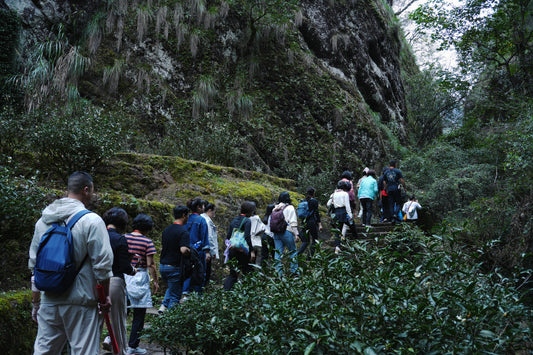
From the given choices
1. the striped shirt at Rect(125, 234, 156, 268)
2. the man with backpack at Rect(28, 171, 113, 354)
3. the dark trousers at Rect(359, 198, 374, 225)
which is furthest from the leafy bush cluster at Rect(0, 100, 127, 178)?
the dark trousers at Rect(359, 198, 374, 225)

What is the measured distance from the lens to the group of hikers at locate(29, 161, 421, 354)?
9.67ft

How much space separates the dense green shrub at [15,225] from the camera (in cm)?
511

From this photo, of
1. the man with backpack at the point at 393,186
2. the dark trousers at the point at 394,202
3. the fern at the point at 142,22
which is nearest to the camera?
the man with backpack at the point at 393,186

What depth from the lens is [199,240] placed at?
19.8ft

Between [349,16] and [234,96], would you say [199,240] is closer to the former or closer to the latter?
[234,96]

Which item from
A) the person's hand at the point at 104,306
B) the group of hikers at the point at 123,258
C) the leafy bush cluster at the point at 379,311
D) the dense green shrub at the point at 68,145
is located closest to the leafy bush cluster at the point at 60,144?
the dense green shrub at the point at 68,145

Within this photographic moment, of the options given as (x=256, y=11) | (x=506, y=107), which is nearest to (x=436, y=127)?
(x=506, y=107)

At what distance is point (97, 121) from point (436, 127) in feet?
77.7

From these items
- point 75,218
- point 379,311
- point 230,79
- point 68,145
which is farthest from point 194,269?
point 230,79

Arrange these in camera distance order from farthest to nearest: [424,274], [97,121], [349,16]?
[349,16] → [97,121] → [424,274]

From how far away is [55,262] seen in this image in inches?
111

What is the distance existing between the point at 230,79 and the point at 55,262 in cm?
1495

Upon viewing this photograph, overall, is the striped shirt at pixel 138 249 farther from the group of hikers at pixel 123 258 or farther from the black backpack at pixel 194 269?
the black backpack at pixel 194 269

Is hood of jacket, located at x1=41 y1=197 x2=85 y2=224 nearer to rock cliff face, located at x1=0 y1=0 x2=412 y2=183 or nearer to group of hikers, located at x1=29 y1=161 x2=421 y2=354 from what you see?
group of hikers, located at x1=29 y1=161 x2=421 y2=354
